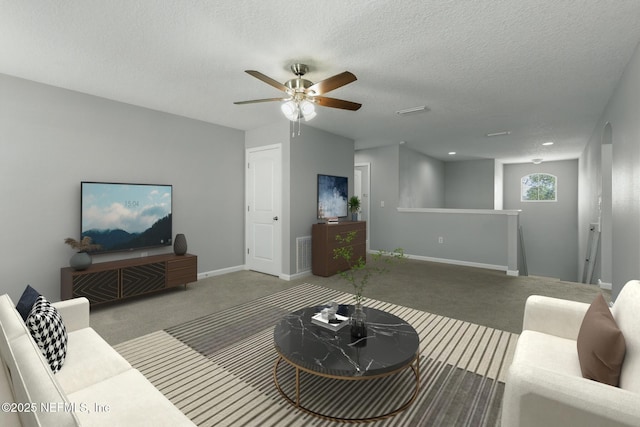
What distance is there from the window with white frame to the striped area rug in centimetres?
810

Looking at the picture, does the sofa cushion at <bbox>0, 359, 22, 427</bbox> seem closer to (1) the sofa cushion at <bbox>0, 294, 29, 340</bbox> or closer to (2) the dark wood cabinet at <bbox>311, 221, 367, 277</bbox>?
(1) the sofa cushion at <bbox>0, 294, 29, 340</bbox>

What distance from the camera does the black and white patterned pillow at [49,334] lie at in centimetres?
145

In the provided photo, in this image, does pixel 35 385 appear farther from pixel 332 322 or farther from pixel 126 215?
pixel 126 215

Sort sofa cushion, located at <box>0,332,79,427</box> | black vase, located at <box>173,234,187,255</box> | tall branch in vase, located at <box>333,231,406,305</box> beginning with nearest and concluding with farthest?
1. sofa cushion, located at <box>0,332,79,427</box>
2. tall branch in vase, located at <box>333,231,406,305</box>
3. black vase, located at <box>173,234,187,255</box>

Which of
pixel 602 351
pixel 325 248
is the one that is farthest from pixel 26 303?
pixel 325 248

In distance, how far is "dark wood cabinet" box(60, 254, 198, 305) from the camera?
10.6 feet

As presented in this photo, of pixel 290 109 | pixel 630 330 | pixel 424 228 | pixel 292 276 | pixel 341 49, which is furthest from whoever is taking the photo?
pixel 424 228

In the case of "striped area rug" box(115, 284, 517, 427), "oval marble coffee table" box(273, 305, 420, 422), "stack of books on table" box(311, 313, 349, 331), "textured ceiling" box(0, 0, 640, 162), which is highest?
"textured ceiling" box(0, 0, 640, 162)

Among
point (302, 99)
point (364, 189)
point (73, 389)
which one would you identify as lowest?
point (73, 389)

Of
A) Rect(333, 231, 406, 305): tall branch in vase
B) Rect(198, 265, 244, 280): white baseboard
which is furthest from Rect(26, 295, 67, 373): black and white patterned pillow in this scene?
Rect(198, 265, 244, 280): white baseboard

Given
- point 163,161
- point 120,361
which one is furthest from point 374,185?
point 120,361

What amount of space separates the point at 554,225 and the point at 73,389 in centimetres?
1092

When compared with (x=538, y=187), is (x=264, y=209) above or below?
below

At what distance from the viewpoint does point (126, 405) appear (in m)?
1.24
